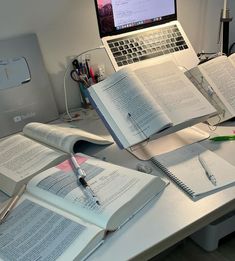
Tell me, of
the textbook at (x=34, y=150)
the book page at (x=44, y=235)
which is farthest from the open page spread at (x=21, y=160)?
the book page at (x=44, y=235)

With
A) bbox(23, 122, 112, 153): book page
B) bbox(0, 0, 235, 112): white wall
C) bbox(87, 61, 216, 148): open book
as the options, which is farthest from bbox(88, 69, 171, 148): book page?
bbox(0, 0, 235, 112): white wall

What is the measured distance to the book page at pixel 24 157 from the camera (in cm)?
87

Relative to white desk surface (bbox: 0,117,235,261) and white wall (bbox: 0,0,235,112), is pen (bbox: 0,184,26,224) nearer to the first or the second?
white desk surface (bbox: 0,117,235,261)

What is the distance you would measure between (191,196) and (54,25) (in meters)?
0.82

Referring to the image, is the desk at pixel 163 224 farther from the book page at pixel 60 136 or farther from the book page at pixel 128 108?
the book page at pixel 60 136

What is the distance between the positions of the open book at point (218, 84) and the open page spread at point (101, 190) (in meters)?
0.40

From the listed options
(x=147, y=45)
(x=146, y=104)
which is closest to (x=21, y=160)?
(x=146, y=104)

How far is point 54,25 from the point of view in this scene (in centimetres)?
121

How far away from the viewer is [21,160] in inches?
36.5

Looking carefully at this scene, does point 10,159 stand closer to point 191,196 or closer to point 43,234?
point 43,234

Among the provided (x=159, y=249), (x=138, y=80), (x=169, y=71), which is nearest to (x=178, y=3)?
(x=169, y=71)

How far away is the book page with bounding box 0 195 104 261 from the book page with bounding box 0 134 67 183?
0.50 ft

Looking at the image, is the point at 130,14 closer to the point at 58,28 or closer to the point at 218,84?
the point at 58,28

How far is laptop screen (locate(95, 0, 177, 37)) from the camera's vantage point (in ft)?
3.72
